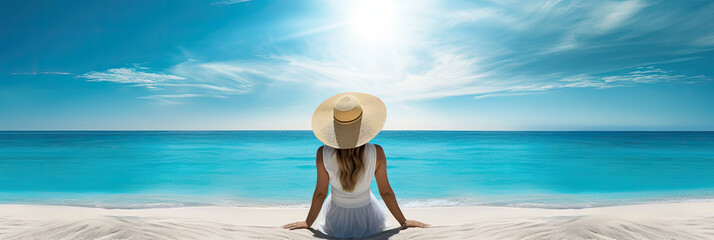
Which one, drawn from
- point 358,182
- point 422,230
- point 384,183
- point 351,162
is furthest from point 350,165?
point 422,230

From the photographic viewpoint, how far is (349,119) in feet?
7.55

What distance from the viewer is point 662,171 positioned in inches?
470

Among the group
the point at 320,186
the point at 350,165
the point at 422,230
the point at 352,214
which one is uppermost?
the point at 350,165

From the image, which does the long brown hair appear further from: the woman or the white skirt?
the white skirt

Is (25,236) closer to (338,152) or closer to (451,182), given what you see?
(338,152)

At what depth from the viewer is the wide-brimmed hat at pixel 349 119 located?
230cm

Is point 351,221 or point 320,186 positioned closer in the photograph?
point 320,186

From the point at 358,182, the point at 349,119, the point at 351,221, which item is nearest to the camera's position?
the point at 349,119

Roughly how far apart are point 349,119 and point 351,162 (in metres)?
0.31

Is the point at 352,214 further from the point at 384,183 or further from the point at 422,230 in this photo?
the point at 422,230

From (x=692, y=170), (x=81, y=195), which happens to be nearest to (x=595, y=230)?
(x=81, y=195)

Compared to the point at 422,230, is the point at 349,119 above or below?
above

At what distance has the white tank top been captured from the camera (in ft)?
7.91

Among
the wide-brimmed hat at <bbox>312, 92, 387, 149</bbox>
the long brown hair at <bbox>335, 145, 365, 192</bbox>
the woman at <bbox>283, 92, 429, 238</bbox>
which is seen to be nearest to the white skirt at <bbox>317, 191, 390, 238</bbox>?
the woman at <bbox>283, 92, 429, 238</bbox>
